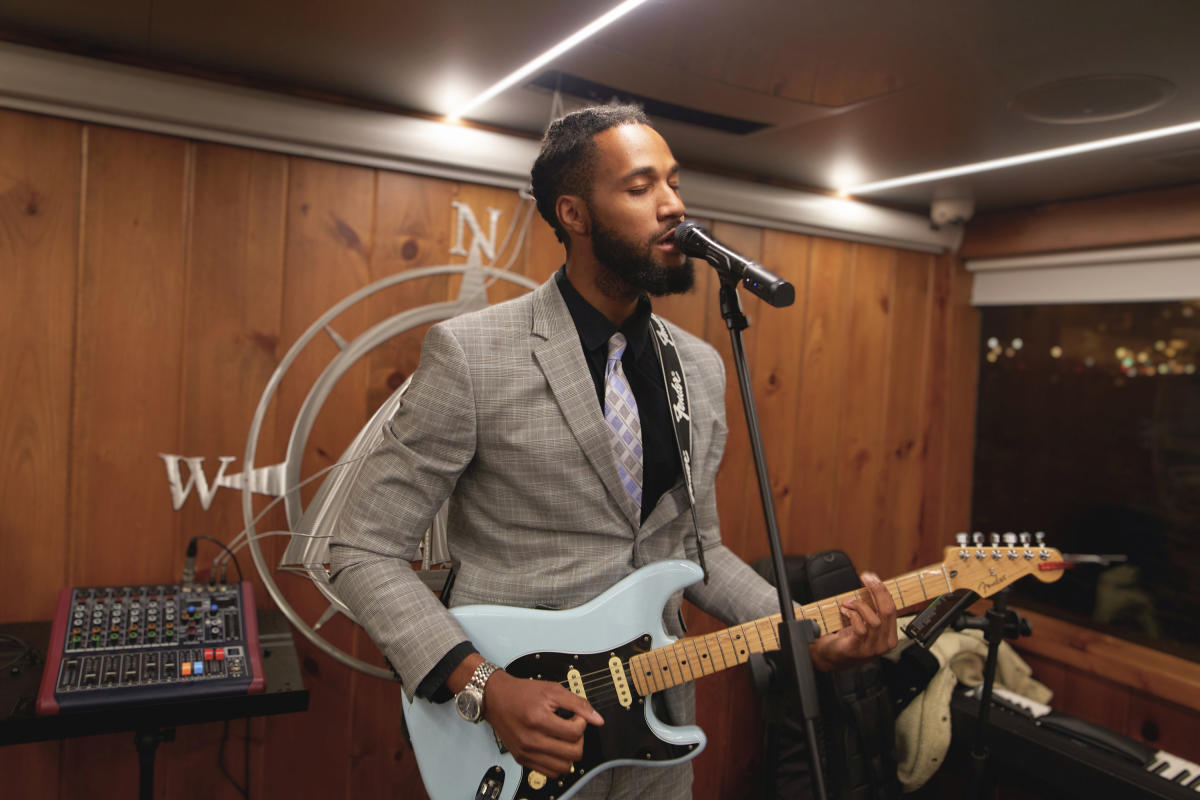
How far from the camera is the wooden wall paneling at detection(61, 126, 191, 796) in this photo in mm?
1729

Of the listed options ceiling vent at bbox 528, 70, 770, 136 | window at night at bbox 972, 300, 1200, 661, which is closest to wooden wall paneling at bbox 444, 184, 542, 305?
ceiling vent at bbox 528, 70, 770, 136

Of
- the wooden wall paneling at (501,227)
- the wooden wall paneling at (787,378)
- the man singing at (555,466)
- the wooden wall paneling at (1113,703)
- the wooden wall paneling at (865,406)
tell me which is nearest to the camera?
the man singing at (555,466)

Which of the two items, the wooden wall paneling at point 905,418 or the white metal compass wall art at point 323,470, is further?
the wooden wall paneling at point 905,418

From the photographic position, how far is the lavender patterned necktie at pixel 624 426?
1.38m

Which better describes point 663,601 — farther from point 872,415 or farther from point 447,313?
point 872,415

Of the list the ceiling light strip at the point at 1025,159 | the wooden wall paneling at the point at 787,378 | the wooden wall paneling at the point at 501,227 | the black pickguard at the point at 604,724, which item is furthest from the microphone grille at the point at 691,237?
the wooden wall paneling at the point at 787,378

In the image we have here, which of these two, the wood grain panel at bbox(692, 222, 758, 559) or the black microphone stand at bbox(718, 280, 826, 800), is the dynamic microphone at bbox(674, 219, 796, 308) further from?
the wood grain panel at bbox(692, 222, 758, 559)

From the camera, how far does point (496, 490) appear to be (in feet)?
4.38

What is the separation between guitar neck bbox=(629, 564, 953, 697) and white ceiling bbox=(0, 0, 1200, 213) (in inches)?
35.7

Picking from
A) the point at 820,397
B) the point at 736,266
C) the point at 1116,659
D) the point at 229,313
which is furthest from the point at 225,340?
the point at 1116,659

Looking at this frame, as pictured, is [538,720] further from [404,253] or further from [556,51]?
[404,253]

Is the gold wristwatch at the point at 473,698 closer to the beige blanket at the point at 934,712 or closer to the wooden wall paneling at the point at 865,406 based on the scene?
the beige blanket at the point at 934,712

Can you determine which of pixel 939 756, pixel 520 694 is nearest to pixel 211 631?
pixel 520 694

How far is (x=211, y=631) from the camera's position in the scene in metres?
1.55
